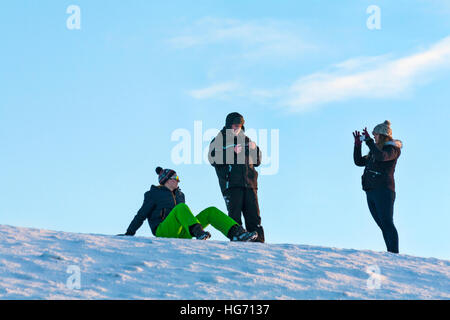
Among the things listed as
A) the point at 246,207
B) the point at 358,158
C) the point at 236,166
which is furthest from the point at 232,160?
the point at 358,158

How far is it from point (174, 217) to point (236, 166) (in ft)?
4.49

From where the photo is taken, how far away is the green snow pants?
9.95 metres

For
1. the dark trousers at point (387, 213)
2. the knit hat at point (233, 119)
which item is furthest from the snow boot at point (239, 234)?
the dark trousers at point (387, 213)

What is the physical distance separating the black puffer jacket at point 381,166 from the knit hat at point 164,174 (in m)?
2.92

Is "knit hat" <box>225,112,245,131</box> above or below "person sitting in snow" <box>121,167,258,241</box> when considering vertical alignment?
above

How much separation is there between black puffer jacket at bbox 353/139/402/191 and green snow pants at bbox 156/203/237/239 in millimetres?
2212

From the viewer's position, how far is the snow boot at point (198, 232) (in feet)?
32.7

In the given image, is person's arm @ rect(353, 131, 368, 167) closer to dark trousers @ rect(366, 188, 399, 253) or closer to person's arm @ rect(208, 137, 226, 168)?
dark trousers @ rect(366, 188, 399, 253)

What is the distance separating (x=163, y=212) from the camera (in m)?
10.5

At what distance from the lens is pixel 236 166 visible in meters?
10.9

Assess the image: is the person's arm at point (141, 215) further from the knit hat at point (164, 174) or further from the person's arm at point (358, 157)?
the person's arm at point (358, 157)

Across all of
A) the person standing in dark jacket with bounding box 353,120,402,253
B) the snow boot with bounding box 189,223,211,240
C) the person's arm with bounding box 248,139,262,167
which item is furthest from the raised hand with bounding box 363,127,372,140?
the snow boot with bounding box 189,223,211,240
